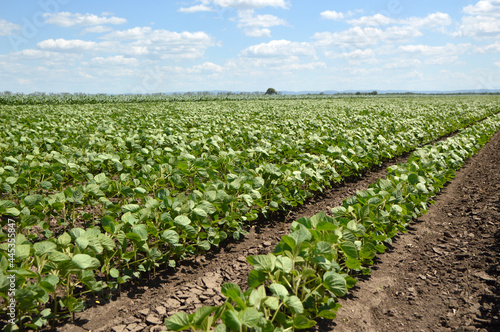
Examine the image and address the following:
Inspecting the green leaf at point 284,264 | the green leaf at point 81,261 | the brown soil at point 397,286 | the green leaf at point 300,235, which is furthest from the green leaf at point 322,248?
the green leaf at point 81,261

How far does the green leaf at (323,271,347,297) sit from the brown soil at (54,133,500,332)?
54 cm

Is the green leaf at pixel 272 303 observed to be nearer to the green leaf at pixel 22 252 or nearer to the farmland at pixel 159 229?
the farmland at pixel 159 229

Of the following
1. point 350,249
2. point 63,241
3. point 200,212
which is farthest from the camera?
point 200,212

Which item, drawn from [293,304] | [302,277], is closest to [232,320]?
[293,304]

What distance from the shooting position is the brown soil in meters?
2.79

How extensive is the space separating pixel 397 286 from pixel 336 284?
146 centimetres

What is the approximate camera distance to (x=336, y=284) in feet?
7.58

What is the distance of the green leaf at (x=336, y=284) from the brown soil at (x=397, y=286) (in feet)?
1.77

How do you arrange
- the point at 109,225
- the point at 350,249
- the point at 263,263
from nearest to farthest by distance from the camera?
1. the point at 263,263
2. the point at 350,249
3. the point at 109,225

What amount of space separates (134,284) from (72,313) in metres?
0.65

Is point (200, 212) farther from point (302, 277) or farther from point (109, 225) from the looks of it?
point (302, 277)

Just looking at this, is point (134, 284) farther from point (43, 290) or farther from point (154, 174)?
point (154, 174)

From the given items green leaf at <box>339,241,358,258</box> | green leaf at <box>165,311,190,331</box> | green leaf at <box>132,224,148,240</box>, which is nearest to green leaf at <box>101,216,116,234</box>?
green leaf at <box>132,224,148,240</box>

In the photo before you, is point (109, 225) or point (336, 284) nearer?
point (336, 284)
